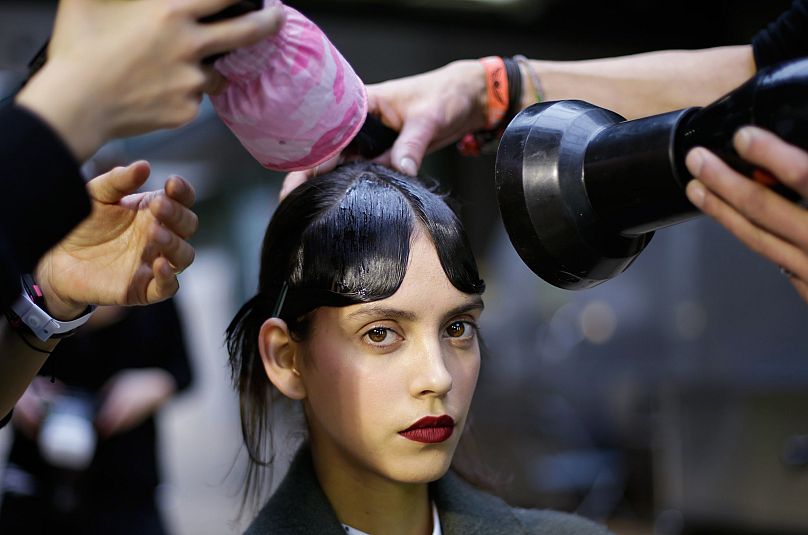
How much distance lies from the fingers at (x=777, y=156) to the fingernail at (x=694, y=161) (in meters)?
0.04

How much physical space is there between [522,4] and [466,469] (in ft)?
14.1

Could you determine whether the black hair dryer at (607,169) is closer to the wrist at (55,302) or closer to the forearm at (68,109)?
the forearm at (68,109)

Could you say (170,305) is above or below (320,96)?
below

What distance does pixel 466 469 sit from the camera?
1679 millimetres

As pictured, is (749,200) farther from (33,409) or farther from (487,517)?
(33,409)

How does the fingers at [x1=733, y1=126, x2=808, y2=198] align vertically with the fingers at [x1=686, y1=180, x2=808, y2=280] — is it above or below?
above

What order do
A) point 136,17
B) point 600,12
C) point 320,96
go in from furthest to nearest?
1. point 600,12
2. point 320,96
3. point 136,17

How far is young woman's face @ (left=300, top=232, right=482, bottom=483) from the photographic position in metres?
1.23

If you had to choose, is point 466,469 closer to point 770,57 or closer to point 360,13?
point 770,57

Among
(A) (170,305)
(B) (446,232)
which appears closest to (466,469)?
(B) (446,232)

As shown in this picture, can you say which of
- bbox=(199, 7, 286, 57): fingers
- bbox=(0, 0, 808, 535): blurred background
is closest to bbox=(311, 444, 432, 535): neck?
bbox=(199, 7, 286, 57): fingers

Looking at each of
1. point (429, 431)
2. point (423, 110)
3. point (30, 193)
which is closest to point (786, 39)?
point (423, 110)

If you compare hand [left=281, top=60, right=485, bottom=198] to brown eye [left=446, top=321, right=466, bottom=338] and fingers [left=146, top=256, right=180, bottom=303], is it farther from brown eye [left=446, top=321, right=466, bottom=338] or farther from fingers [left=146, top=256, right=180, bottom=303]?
fingers [left=146, top=256, right=180, bottom=303]

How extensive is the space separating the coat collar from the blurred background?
135 centimetres
